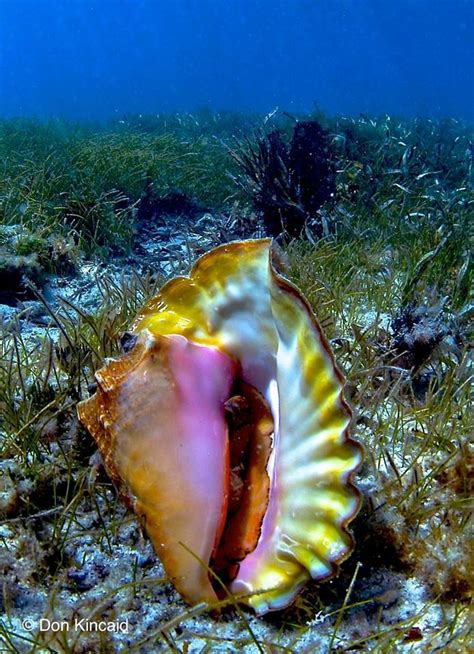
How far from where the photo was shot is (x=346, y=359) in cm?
240

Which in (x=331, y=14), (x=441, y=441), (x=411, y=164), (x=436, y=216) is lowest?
(x=441, y=441)

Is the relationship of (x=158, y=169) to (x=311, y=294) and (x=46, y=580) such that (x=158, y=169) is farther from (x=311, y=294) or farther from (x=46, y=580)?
(x=46, y=580)

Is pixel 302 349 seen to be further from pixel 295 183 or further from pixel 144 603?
pixel 295 183

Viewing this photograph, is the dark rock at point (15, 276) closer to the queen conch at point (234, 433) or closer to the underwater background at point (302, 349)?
the underwater background at point (302, 349)

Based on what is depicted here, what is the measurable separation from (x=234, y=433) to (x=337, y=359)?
34.2 inches

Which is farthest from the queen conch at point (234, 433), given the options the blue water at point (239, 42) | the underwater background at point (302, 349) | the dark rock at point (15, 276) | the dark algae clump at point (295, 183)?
the blue water at point (239, 42)

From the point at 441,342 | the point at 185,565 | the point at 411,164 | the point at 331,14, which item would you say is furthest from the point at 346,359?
the point at 331,14

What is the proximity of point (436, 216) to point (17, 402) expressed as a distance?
3704 millimetres

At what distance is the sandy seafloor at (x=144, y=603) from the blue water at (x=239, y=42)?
95.5m

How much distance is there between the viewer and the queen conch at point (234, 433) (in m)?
1.32

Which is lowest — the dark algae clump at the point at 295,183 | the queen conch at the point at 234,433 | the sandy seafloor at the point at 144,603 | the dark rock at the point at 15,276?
the sandy seafloor at the point at 144,603

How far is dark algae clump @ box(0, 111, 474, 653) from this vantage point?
142 cm

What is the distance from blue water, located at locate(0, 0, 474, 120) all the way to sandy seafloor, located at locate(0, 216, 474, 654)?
313 ft

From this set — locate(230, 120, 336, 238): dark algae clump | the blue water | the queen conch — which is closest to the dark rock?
locate(230, 120, 336, 238): dark algae clump
